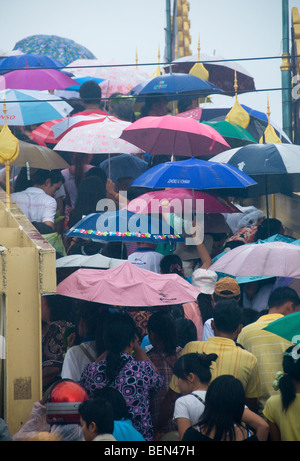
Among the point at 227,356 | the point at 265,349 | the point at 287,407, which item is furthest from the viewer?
the point at 265,349

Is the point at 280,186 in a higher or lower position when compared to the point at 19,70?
lower

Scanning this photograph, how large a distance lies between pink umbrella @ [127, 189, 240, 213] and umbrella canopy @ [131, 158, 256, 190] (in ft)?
0.60

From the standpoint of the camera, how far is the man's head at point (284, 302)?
23.9ft

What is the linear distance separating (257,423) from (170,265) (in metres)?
3.08

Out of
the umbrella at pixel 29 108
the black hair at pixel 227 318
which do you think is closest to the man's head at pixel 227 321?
the black hair at pixel 227 318

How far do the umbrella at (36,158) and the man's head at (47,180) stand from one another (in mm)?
401

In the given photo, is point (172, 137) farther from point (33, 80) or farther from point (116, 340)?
point (116, 340)

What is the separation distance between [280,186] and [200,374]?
229 inches

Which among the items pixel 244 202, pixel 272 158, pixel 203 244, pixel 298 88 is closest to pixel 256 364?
pixel 203 244

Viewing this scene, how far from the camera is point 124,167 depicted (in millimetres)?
11844

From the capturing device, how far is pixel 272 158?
10016mm

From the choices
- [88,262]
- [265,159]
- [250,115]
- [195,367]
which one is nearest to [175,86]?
[250,115]

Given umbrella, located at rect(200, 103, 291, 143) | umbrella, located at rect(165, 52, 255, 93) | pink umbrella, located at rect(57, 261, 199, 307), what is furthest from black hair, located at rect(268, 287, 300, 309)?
umbrella, located at rect(165, 52, 255, 93)

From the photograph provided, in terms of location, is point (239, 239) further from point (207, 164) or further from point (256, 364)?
point (256, 364)
